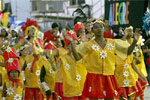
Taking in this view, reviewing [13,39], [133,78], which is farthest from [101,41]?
[13,39]

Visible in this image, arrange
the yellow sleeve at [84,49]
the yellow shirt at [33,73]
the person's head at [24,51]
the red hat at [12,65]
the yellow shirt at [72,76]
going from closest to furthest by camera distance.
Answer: the yellow sleeve at [84,49] < the yellow shirt at [72,76] < the red hat at [12,65] < the yellow shirt at [33,73] < the person's head at [24,51]

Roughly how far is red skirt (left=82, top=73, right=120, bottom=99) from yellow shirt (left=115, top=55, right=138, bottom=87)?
2.73 metres

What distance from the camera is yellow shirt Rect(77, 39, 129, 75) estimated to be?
7480 mm

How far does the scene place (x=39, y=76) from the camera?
1070cm

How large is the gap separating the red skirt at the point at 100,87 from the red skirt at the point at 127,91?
2683mm

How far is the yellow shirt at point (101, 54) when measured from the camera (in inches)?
295

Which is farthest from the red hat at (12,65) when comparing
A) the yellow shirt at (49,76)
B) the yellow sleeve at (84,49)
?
the yellow sleeve at (84,49)

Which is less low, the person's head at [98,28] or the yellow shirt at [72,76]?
the person's head at [98,28]

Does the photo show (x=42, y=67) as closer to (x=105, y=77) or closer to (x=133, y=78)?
(x=133, y=78)

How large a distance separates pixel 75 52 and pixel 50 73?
9.10ft

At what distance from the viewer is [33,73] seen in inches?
420

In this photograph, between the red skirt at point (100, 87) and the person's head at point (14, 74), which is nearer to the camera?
the red skirt at point (100, 87)

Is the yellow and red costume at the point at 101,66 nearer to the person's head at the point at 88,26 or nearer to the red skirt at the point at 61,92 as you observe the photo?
the red skirt at the point at 61,92

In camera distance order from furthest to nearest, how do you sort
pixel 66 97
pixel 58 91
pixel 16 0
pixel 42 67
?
pixel 16 0, pixel 42 67, pixel 58 91, pixel 66 97
